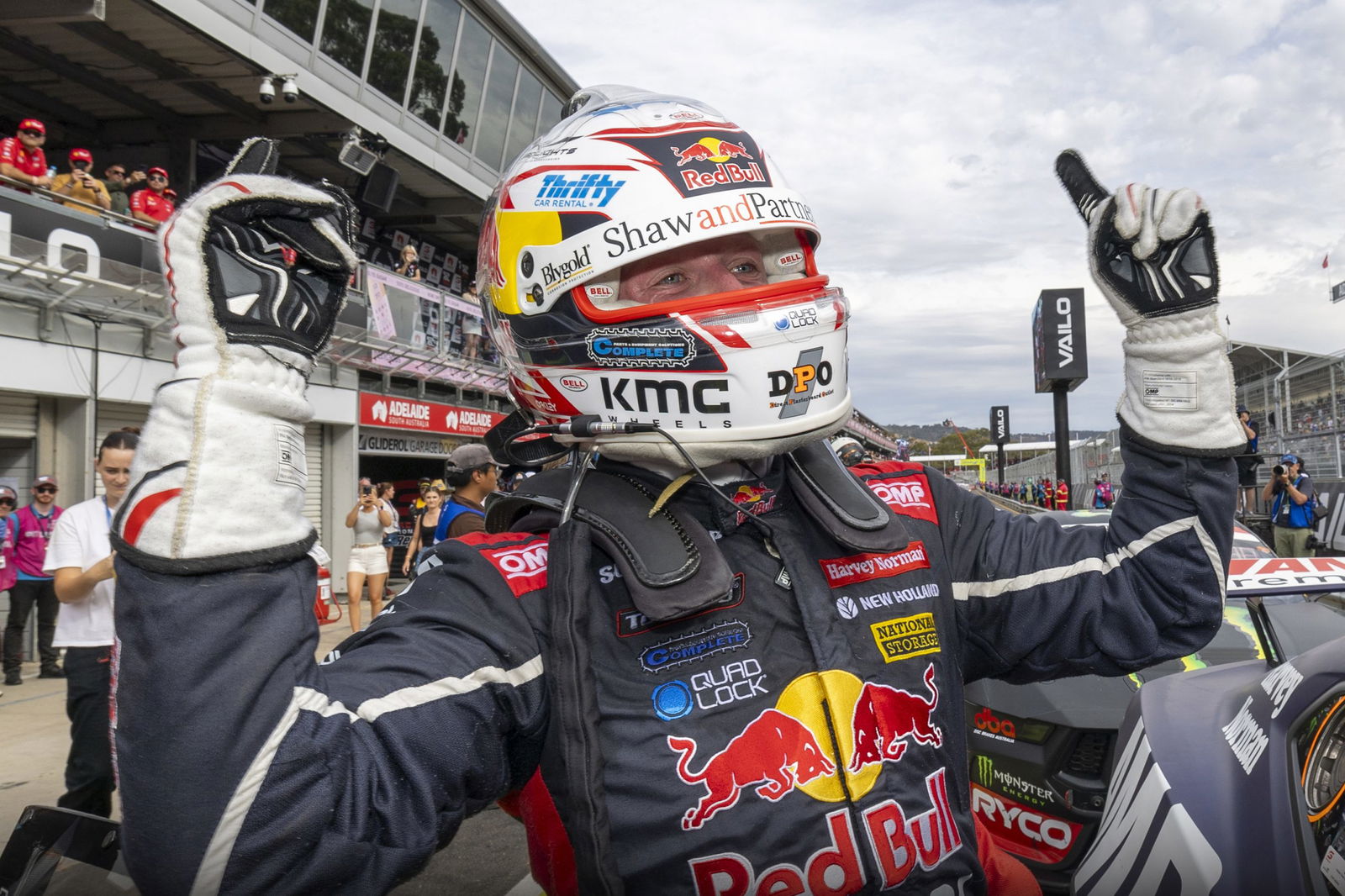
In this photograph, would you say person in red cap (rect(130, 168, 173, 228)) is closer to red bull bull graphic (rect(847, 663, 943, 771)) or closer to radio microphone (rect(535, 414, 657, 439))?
radio microphone (rect(535, 414, 657, 439))

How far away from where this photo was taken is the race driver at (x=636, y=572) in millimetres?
1125

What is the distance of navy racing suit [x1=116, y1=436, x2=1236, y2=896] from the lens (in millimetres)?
1088

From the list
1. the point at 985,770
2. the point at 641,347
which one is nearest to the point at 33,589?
the point at 985,770

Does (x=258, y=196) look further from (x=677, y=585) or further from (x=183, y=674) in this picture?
(x=677, y=585)

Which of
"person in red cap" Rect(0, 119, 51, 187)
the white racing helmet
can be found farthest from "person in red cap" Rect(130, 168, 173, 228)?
the white racing helmet

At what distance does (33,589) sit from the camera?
8047 mm

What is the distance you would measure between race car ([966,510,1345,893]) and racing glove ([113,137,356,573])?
2652mm

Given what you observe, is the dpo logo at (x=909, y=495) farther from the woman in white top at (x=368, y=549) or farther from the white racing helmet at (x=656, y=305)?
the woman in white top at (x=368, y=549)

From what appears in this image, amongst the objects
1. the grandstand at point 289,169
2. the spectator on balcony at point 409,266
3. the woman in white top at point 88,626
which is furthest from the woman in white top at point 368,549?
the spectator on balcony at point 409,266

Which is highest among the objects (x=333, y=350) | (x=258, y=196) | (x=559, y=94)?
(x=559, y=94)

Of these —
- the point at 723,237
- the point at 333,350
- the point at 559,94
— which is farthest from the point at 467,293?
the point at 723,237

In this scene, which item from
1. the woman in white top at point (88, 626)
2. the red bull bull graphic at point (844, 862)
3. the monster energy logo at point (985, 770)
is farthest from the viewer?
the woman in white top at point (88, 626)

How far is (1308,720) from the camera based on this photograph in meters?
1.75

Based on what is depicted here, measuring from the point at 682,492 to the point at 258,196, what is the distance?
0.86 m
